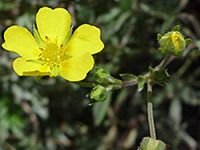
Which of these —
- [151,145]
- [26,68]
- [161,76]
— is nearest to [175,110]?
[161,76]

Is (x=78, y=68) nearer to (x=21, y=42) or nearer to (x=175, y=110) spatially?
(x=21, y=42)

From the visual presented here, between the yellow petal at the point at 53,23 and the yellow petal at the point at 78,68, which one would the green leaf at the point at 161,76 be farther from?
the yellow petal at the point at 53,23

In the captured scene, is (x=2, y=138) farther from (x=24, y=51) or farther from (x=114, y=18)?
(x=114, y=18)

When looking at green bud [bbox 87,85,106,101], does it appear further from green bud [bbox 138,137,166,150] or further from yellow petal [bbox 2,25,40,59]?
yellow petal [bbox 2,25,40,59]

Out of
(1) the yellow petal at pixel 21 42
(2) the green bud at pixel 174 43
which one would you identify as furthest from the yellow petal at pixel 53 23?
(2) the green bud at pixel 174 43

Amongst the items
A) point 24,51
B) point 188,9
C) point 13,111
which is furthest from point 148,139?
point 188,9
